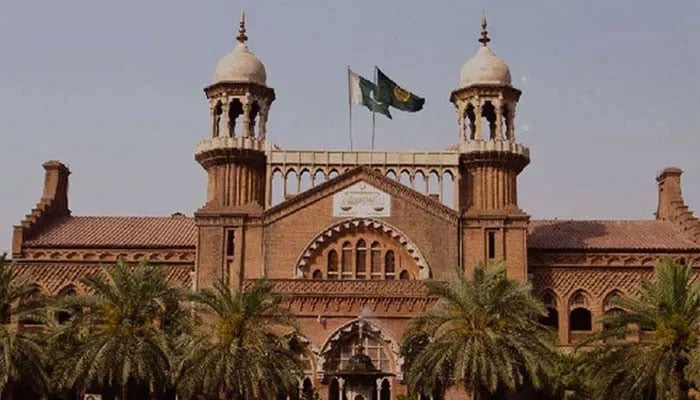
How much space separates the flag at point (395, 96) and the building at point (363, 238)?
2303mm

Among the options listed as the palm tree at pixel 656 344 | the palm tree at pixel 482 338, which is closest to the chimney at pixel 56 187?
the palm tree at pixel 482 338

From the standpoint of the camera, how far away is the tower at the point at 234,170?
180ft

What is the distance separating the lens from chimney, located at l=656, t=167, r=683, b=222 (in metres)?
63.0

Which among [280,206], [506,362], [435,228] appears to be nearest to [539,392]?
[506,362]

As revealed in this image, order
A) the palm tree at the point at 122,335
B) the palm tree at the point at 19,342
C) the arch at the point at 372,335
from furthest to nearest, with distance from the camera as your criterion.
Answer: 1. the arch at the point at 372,335
2. the palm tree at the point at 122,335
3. the palm tree at the point at 19,342

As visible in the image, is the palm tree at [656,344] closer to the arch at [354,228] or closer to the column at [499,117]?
the arch at [354,228]

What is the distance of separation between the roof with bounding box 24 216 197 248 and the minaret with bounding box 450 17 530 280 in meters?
15.7

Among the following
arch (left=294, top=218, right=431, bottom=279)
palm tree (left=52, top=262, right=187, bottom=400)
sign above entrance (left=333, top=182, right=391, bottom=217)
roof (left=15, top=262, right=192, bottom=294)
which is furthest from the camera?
roof (left=15, top=262, right=192, bottom=294)

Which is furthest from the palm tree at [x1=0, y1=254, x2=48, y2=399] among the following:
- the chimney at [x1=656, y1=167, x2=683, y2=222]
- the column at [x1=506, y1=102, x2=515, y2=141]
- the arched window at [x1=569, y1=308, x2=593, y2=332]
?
the chimney at [x1=656, y1=167, x2=683, y2=222]

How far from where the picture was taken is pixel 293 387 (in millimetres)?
42500

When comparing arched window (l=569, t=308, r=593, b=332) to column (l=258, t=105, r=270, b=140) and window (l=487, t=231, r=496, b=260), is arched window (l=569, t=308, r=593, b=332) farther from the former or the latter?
column (l=258, t=105, r=270, b=140)

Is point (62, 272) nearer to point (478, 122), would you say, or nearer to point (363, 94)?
point (363, 94)

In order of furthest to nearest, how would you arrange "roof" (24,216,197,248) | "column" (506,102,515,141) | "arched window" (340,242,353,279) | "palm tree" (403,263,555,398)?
"roof" (24,216,197,248) → "column" (506,102,515,141) → "arched window" (340,242,353,279) → "palm tree" (403,263,555,398)

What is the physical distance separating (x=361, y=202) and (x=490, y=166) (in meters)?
7.36
